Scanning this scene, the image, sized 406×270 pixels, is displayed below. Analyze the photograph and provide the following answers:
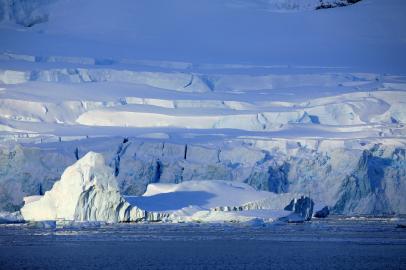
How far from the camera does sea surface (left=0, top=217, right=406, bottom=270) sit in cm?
3331

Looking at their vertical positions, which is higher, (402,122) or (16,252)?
(402,122)

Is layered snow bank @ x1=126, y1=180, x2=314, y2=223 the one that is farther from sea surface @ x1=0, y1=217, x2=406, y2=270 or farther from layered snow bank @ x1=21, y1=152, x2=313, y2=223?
sea surface @ x1=0, y1=217, x2=406, y2=270

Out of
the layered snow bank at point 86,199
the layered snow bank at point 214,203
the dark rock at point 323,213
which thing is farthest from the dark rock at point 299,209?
the layered snow bank at point 86,199

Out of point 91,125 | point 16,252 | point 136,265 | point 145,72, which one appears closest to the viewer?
point 136,265

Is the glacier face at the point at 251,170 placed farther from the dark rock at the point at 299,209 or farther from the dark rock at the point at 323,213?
the dark rock at the point at 299,209

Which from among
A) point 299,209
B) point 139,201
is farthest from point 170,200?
point 299,209

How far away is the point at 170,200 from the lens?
4728 cm

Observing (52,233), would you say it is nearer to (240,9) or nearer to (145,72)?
(145,72)

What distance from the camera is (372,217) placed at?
54.7m

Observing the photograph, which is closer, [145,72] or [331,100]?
[331,100]

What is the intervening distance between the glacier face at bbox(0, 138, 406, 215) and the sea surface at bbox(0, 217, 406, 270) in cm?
367

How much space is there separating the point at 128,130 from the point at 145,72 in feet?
52.3

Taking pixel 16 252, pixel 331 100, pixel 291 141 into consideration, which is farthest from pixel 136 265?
pixel 331 100

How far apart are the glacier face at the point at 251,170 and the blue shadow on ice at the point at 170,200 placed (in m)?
5.34
